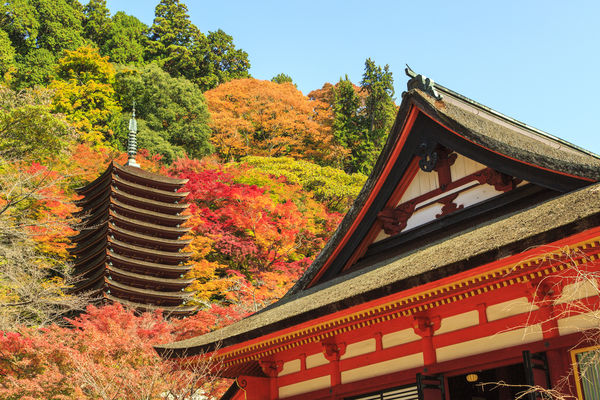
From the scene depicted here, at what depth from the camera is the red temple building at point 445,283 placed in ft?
18.6

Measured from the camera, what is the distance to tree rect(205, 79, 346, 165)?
4234 centimetres

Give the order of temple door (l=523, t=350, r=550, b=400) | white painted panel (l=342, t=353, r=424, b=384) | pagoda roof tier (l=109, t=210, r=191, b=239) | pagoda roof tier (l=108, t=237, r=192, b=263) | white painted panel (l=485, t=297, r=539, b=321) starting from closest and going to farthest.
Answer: temple door (l=523, t=350, r=550, b=400), white painted panel (l=485, t=297, r=539, b=321), white painted panel (l=342, t=353, r=424, b=384), pagoda roof tier (l=108, t=237, r=192, b=263), pagoda roof tier (l=109, t=210, r=191, b=239)

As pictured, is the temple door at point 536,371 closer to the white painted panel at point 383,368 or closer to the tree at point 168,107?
the white painted panel at point 383,368

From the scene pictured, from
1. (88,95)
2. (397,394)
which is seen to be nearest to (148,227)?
(88,95)

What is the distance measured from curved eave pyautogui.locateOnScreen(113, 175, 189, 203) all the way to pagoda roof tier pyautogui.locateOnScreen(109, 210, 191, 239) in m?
1.40

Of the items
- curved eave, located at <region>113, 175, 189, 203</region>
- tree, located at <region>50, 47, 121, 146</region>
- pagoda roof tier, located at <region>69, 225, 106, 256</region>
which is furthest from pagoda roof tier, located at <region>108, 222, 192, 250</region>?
tree, located at <region>50, 47, 121, 146</region>

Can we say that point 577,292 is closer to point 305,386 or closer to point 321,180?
point 305,386

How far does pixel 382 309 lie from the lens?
267 inches

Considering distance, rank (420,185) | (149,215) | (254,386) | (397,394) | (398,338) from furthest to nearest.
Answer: (149,215) < (254,386) < (420,185) < (398,338) < (397,394)

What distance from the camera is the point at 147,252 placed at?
25406 mm

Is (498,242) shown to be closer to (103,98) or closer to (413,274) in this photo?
(413,274)

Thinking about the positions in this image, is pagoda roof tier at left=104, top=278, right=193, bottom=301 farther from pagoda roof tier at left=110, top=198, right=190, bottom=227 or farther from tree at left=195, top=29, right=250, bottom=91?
tree at left=195, top=29, right=250, bottom=91

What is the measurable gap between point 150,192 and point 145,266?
152 inches

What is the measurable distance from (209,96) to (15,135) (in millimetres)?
25830
